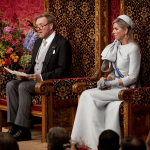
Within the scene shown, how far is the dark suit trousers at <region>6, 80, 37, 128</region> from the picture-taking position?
3891 millimetres

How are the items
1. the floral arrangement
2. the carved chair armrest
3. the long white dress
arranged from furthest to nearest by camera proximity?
1. the floral arrangement
2. the long white dress
3. the carved chair armrest

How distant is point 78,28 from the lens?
4500 millimetres

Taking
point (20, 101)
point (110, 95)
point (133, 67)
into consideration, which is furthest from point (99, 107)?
point (20, 101)

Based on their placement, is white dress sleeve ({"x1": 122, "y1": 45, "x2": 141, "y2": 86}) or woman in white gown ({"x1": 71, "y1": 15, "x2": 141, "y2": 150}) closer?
woman in white gown ({"x1": 71, "y1": 15, "x2": 141, "y2": 150})

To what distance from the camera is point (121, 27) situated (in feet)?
12.0

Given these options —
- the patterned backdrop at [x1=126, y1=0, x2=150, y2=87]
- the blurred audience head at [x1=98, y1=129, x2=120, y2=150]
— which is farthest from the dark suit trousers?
the blurred audience head at [x1=98, y1=129, x2=120, y2=150]

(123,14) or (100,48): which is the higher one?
(123,14)

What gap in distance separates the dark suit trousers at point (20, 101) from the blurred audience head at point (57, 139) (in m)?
2.33

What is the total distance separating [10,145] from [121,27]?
2.44 metres

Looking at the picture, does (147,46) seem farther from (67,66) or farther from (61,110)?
(61,110)

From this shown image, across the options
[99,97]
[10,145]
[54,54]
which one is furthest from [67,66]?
[10,145]

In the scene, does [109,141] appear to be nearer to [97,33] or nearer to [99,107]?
[99,107]

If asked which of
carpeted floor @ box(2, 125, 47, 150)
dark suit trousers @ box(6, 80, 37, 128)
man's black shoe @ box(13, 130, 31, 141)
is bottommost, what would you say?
carpeted floor @ box(2, 125, 47, 150)

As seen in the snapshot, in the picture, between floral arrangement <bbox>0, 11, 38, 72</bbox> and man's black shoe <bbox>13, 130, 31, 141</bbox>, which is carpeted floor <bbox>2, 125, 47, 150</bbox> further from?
floral arrangement <bbox>0, 11, 38, 72</bbox>
